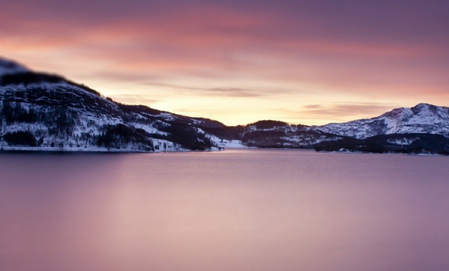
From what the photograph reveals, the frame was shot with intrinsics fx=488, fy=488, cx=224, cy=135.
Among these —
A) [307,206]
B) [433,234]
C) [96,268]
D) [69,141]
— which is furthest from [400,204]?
[69,141]

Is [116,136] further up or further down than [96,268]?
further up

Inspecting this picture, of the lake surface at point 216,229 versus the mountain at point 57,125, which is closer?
the lake surface at point 216,229

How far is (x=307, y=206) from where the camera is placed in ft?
124

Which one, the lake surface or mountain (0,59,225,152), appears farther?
mountain (0,59,225,152)

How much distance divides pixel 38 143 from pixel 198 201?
124 meters

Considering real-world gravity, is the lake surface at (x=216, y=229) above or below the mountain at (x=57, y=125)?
below

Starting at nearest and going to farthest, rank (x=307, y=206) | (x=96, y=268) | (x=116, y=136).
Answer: (x=96, y=268) < (x=307, y=206) < (x=116, y=136)

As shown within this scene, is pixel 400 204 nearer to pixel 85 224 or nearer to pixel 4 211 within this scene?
pixel 85 224

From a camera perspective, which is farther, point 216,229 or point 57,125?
point 57,125

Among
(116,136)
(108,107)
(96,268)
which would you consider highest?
(108,107)

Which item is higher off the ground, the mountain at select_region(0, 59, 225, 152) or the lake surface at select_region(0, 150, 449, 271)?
the mountain at select_region(0, 59, 225, 152)

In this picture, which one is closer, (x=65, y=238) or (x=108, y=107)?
(x=65, y=238)

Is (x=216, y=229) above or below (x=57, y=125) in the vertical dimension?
below

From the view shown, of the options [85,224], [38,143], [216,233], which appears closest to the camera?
[216,233]
